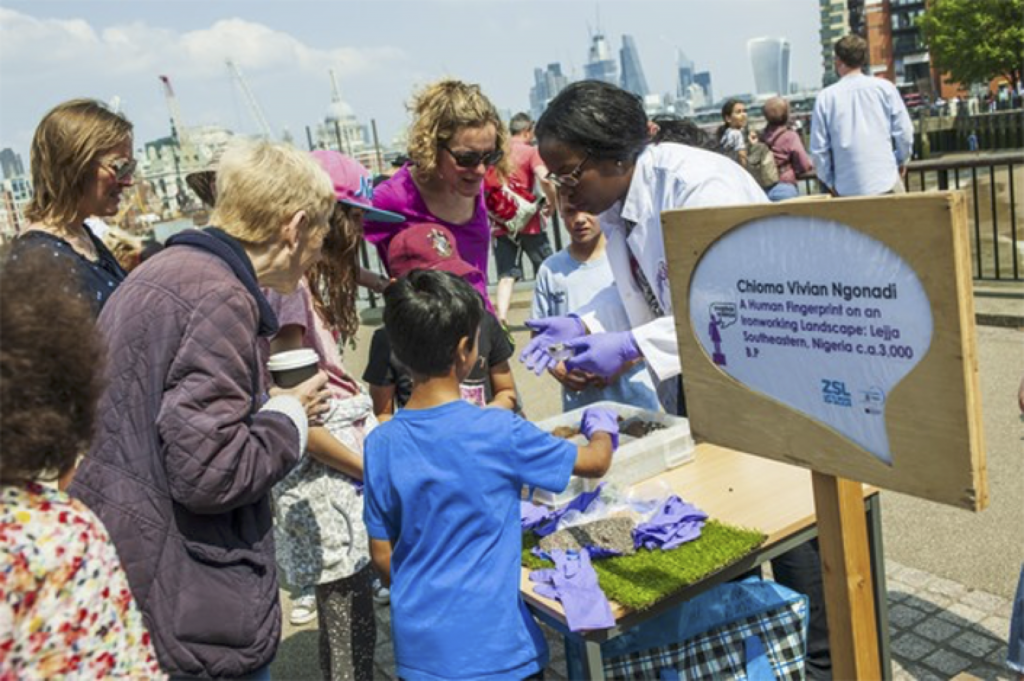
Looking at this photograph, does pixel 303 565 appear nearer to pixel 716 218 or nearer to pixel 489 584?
pixel 489 584

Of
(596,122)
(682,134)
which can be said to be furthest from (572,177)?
(682,134)

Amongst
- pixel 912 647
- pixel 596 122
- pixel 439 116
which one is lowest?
→ pixel 912 647

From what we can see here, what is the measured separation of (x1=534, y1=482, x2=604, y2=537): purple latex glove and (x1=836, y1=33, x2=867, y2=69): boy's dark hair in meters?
5.33

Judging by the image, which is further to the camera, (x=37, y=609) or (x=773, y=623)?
(x=773, y=623)

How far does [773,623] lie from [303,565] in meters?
1.41

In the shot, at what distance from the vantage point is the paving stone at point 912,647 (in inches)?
121

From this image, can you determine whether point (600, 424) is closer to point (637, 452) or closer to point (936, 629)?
point (637, 452)

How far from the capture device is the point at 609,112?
2.73 meters

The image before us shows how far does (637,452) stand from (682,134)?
1161mm

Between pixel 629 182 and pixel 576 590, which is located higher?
pixel 629 182

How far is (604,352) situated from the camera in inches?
117

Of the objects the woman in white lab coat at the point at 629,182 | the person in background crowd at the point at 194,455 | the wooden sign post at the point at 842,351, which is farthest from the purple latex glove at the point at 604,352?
the person in background crowd at the point at 194,455

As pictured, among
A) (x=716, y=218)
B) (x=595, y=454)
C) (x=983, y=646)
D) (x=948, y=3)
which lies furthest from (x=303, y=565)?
(x=948, y=3)

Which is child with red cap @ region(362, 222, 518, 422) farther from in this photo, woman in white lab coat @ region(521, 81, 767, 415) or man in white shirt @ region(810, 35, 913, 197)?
man in white shirt @ region(810, 35, 913, 197)
